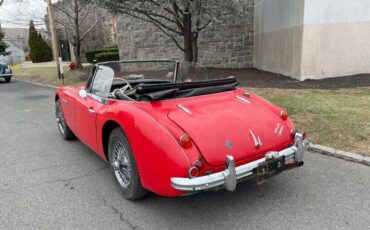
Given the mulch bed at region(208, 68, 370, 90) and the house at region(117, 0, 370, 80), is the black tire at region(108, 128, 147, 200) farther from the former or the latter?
the house at region(117, 0, 370, 80)

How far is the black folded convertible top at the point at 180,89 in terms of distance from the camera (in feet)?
10.6

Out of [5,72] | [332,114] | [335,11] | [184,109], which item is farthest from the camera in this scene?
[5,72]

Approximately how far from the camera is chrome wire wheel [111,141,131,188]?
3.29 metres

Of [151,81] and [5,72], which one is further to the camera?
[5,72]

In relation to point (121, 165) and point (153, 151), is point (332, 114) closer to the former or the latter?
point (121, 165)

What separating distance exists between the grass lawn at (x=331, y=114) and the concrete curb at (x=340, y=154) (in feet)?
0.44

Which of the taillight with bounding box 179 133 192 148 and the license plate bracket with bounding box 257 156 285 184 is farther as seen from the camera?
the license plate bracket with bounding box 257 156 285 184

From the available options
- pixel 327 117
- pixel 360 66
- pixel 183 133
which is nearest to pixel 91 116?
pixel 183 133

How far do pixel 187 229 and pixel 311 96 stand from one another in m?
5.69

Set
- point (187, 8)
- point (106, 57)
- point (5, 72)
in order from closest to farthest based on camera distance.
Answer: point (187, 8) < point (5, 72) < point (106, 57)

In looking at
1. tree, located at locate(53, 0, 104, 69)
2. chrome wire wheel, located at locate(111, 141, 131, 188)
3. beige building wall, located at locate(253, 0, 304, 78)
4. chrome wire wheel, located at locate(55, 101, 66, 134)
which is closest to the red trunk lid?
chrome wire wheel, located at locate(111, 141, 131, 188)

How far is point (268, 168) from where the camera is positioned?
9.45 ft

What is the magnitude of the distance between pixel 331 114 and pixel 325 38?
15.5 feet

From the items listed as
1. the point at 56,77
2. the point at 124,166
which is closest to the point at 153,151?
the point at 124,166
